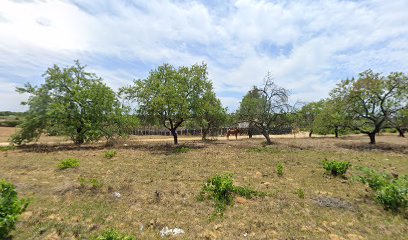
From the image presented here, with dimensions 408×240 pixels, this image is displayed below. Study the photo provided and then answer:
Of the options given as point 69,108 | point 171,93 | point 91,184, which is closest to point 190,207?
point 91,184

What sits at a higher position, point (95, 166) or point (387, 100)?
point (387, 100)

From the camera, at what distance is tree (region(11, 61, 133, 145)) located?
656 inches

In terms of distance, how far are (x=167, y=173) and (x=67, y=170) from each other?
377 centimetres

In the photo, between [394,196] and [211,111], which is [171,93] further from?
[394,196]

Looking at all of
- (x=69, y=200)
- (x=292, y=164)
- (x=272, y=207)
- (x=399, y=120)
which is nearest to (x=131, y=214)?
(x=69, y=200)

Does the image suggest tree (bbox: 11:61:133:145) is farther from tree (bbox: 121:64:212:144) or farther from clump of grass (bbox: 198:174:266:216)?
clump of grass (bbox: 198:174:266:216)

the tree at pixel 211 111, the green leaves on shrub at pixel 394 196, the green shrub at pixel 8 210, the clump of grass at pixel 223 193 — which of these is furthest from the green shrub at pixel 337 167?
the tree at pixel 211 111

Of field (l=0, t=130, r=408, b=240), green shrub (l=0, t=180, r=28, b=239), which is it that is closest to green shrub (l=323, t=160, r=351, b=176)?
field (l=0, t=130, r=408, b=240)

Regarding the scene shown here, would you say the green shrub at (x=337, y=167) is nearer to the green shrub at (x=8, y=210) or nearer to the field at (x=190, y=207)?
the field at (x=190, y=207)

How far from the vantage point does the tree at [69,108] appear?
16.7 meters

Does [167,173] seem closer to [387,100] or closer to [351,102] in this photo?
[351,102]

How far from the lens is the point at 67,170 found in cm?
934

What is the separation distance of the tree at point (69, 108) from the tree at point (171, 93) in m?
1.94

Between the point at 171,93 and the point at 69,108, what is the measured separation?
284 inches
